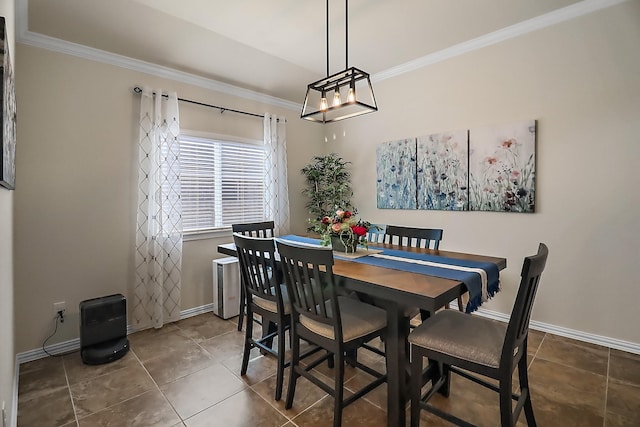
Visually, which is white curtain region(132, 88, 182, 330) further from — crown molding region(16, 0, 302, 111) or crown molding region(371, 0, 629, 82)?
crown molding region(371, 0, 629, 82)

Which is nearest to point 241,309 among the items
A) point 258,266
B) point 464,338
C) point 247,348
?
point 247,348

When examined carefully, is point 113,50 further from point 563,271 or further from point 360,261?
point 563,271

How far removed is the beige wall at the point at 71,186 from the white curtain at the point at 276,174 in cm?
122

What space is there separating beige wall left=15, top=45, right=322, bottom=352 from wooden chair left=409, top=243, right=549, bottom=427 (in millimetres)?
2779

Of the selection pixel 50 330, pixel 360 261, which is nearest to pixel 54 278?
pixel 50 330

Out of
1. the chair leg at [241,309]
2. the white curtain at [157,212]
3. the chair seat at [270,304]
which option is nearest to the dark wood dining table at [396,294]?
the chair seat at [270,304]

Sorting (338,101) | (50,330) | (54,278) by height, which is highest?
(338,101)

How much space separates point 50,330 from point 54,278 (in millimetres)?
431

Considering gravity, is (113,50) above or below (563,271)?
above

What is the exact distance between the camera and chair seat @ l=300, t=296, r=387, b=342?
5.70 feet

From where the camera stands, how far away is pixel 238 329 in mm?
3014

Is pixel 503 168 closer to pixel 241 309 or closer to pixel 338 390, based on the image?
pixel 338 390

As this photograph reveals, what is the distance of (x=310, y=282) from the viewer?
67.9 inches

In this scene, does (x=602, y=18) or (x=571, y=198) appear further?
(x=571, y=198)
